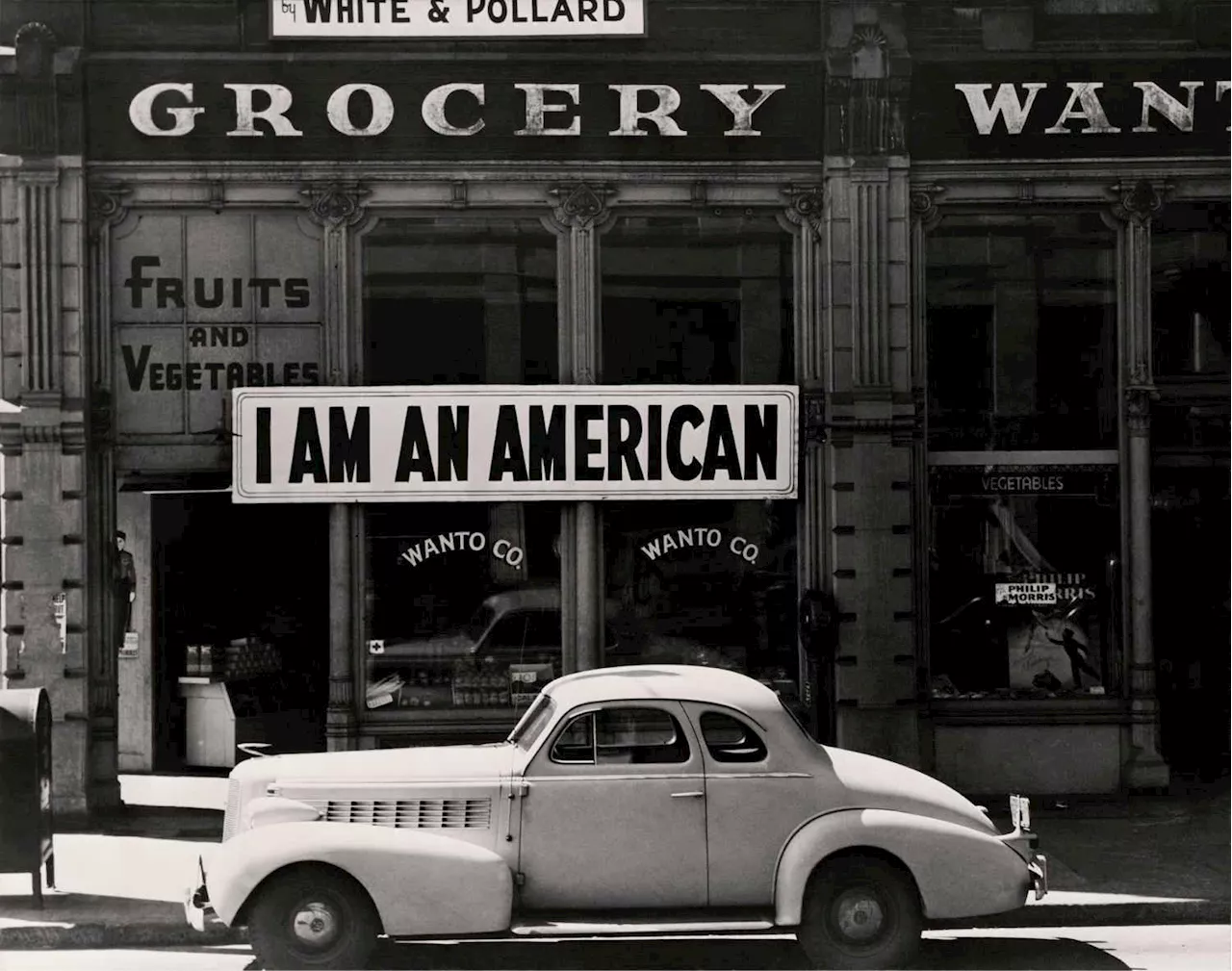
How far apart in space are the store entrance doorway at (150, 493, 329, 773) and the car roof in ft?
17.8

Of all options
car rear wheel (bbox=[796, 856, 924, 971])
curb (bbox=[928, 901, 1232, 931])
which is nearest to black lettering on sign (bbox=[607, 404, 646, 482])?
curb (bbox=[928, 901, 1232, 931])

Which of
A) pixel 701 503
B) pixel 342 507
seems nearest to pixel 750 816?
pixel 701 503

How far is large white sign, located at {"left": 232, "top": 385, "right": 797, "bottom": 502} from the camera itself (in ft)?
43.4

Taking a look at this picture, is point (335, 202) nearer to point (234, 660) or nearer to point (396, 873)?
point (234, 660)

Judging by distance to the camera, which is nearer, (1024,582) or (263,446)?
(263,446)

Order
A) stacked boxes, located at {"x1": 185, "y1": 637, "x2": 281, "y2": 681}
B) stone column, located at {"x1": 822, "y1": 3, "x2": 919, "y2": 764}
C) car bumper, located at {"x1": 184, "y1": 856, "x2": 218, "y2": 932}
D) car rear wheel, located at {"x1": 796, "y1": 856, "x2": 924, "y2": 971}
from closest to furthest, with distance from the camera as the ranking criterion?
car bumper, located at {"x1": 184, "y1": 856, "x2": 218, "y2": 932}
car rear wheel, located at {"x1": 796, "y1": 856, "x2": 924, "y2": 971}
stone column, located at {"x1": 822, "y1": 3, "x2": 919, "y2": 764}
stacked boxes, located at {"x1": 185, "y1": 637, "x2": 281, "y2": 681}

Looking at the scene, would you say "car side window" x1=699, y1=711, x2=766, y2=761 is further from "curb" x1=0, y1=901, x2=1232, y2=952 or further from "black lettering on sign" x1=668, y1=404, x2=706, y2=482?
"black lettering on sign" x1=668, y1=404, x2=706, y2=482

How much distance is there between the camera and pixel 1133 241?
1367 centimetres

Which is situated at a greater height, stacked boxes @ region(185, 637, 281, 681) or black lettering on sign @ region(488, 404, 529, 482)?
black lettering on sign @ region(488, 404, 529, 482)

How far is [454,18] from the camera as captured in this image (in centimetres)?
1335

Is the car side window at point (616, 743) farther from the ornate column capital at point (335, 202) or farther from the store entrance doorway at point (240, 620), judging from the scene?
the ornate column capital at point (335, 202)

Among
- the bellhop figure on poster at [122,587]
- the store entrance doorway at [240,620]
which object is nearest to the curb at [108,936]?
the bellhop figure on poster at [122,587]

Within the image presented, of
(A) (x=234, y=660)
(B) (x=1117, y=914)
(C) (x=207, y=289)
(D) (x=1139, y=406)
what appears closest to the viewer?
(B) (x=1117, y=914)

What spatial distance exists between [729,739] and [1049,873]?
3384 mm
